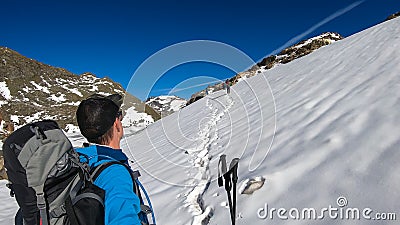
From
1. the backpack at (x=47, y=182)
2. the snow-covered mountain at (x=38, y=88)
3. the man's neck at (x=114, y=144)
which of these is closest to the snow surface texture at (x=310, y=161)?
the man's neck at (x=114, y=144)

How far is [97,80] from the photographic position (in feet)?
427

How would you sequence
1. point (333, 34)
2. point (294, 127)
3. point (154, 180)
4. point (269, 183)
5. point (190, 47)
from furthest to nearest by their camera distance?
1. point (333, 34)
2. point (154, 180)
3. point (294, 127)
4. point (269, 183)
5. point (190, 47)

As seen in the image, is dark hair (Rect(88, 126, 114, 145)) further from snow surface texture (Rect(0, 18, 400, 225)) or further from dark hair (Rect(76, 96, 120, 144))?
snow surface texture (Rect(0, 18, 400, 225))

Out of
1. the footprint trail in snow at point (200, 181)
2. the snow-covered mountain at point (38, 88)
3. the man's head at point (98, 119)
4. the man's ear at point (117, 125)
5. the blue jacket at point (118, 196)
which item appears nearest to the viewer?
the blue jacket at point (118, 196)

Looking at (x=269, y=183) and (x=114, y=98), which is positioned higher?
(x=114, y=98)

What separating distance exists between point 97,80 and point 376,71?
13355cm

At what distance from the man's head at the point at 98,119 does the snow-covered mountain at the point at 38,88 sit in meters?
71.6

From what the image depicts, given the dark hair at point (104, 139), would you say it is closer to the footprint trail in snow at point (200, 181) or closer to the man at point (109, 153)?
the man at point (109, 153)

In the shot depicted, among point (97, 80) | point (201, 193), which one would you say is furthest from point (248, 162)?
point (97, 80)

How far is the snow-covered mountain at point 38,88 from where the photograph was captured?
77238mm

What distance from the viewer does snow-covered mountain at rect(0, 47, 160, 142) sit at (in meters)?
77.2

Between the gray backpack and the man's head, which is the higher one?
the man's head

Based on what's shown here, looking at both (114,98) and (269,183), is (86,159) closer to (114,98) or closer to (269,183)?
(114,98)

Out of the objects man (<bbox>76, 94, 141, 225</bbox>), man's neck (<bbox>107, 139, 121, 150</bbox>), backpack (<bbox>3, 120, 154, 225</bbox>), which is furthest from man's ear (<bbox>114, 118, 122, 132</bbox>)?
backpack (<bbox>3, 120, 154, 225</bbox>)
